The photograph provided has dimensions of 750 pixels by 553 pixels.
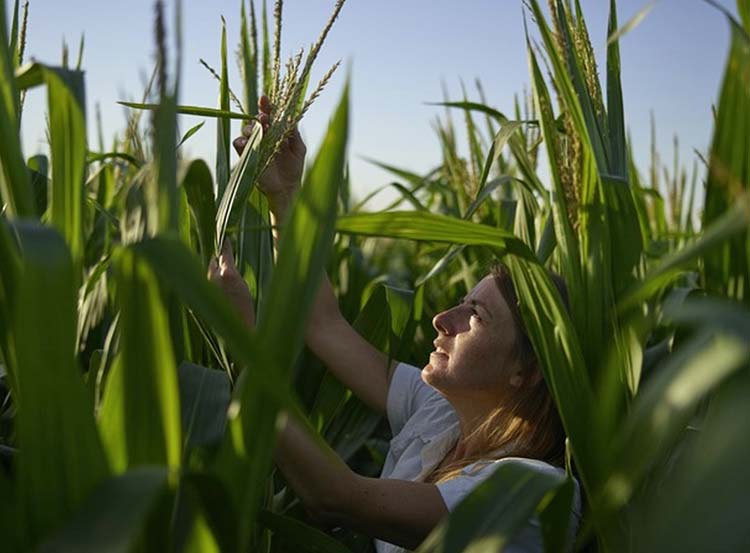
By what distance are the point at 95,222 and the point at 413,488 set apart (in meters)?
1.30

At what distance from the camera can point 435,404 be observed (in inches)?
86.2

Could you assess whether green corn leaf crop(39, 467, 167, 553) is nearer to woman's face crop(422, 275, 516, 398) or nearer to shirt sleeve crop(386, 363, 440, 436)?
woman's face crop(422, 275, 516, 398)

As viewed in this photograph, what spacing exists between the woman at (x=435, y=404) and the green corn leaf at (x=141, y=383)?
1.66 ft

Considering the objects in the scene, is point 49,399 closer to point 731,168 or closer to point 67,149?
point 67,149

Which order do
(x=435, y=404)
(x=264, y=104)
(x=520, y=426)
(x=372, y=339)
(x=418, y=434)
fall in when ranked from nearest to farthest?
(x=264, y=104) < (x=520, y=426) < (x=418, y=434) < (x=435, y=404) < (x=372, y=339)

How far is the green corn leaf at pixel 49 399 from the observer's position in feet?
2.68

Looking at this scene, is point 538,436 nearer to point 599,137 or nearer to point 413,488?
point 413,488

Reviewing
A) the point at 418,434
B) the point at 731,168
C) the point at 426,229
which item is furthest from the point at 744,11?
the point at 418,434

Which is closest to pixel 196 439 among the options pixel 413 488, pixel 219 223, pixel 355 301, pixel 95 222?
pixel 219 223

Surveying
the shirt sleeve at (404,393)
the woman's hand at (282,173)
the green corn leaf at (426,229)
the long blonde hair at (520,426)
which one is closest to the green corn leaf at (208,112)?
the woman's hand at (282,173)

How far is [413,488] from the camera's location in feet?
5.21

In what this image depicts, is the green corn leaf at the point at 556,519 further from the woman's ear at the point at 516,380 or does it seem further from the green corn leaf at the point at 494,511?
the woman's ear at the point at 516,380

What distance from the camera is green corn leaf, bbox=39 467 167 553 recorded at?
2.47 ft

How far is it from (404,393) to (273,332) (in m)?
1.33
